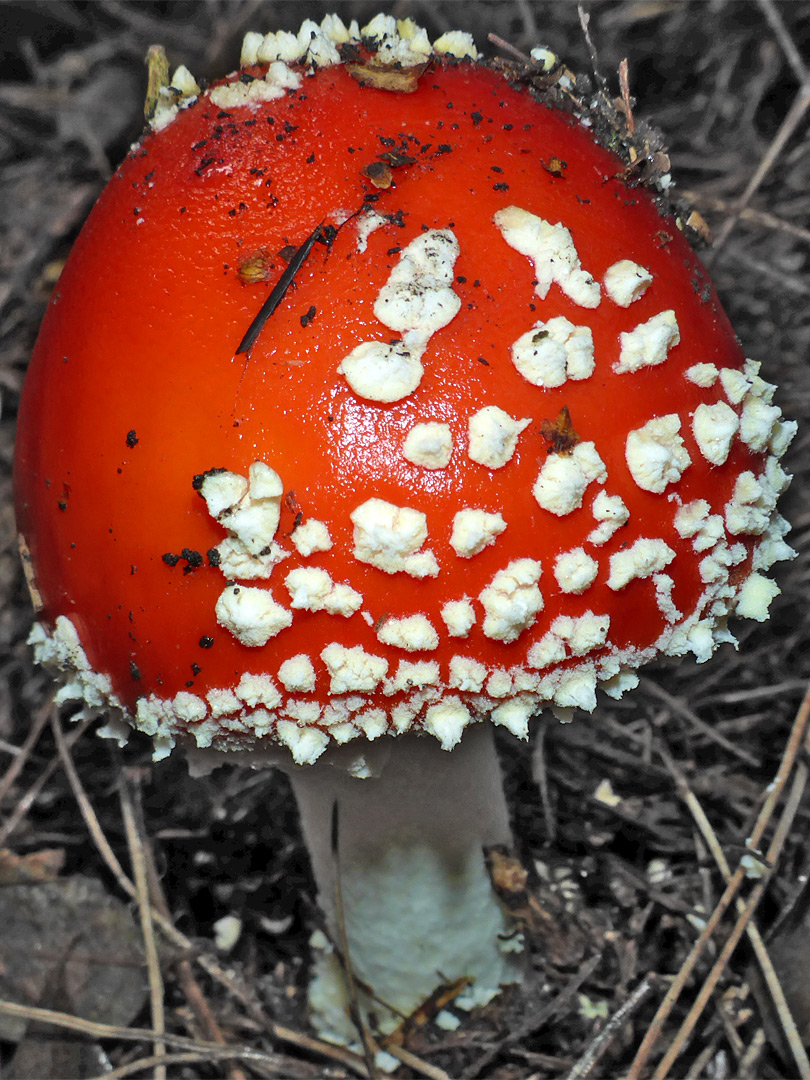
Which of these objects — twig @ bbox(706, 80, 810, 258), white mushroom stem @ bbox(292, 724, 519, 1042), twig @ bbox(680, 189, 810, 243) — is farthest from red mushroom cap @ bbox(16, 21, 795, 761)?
twig @ bbox(680, 189, 810, 243)

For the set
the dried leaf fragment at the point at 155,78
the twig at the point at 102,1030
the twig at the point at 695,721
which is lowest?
the twig at the point at 102,1030

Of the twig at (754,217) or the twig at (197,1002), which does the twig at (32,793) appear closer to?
the twig at (197,1002)

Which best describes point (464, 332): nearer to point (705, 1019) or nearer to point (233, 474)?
point (233, 474)

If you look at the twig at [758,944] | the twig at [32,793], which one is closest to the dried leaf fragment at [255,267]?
the twig at [32,793]

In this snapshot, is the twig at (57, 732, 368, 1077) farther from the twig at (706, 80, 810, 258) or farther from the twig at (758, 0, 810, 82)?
the twig at (758, 0, 810, 82)

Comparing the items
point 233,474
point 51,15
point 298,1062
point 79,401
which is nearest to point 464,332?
point 233,474

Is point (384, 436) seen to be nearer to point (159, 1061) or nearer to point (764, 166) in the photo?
point (159, 1061)
